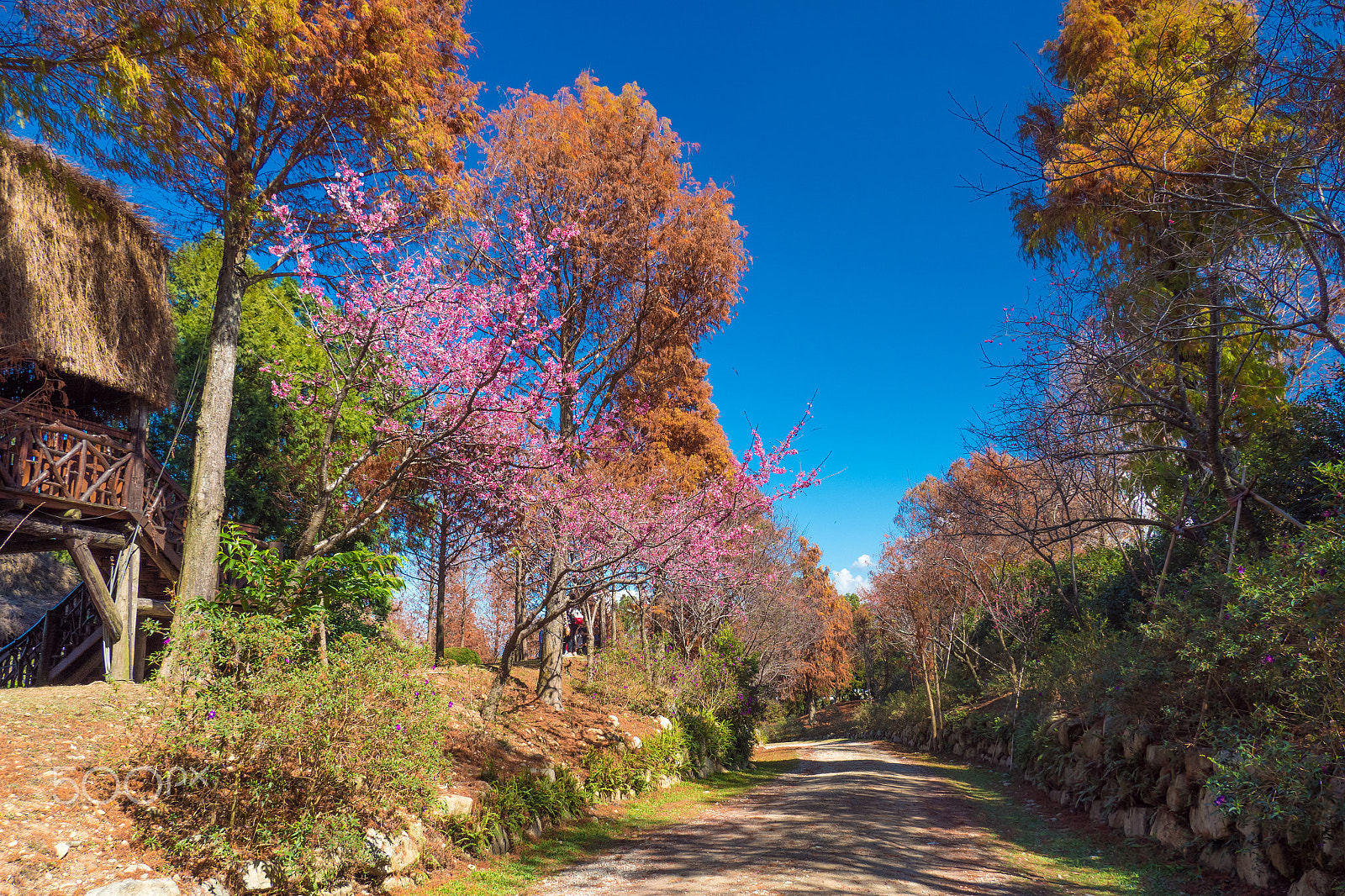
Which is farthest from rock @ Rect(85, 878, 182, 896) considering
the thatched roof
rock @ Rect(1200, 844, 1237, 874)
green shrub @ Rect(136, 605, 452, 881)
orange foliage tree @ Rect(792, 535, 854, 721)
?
orange foliage tree @ Rect(792, 535, 854, 721)

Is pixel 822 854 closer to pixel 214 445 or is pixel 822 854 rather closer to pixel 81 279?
pixel 214 445

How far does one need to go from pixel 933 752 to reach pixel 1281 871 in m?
16.5

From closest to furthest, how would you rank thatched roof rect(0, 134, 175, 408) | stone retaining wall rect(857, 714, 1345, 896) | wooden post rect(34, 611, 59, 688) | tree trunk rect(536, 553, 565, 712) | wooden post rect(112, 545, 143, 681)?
stone retaining wall rect(857, 714, 1345, 896)
thatched roof rect(0, 134, 175, 408)
wooden post rect(112, 545, 143, 681)
wooden post rect(34, 611, 59, 688)
tree trunk rect(536, 553, 565, 712)

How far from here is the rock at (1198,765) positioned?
20.1 feet

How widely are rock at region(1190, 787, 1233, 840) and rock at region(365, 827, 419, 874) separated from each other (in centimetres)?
659

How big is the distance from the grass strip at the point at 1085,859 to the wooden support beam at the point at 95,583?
36.6 ft

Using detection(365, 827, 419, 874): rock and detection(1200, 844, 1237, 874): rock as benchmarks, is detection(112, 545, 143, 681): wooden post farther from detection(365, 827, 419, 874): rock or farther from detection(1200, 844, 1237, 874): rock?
detection(1200, 844, 1237, 874): rock

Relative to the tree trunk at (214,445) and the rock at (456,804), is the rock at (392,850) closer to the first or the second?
the rock at (456,804)

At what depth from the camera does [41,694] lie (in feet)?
20.9

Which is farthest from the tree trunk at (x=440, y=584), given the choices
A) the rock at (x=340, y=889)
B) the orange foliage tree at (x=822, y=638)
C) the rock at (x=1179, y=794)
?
the orange foliage tree at (x=822, y=638)

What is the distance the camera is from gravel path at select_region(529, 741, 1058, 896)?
5.75 metres

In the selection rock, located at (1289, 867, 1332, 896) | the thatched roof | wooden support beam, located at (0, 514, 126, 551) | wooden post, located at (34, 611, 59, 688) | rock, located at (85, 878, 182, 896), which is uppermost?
the thatched roof

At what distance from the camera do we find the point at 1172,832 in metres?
6.46

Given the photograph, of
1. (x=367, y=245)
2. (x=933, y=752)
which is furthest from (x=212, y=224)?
(x=933, y=752)
